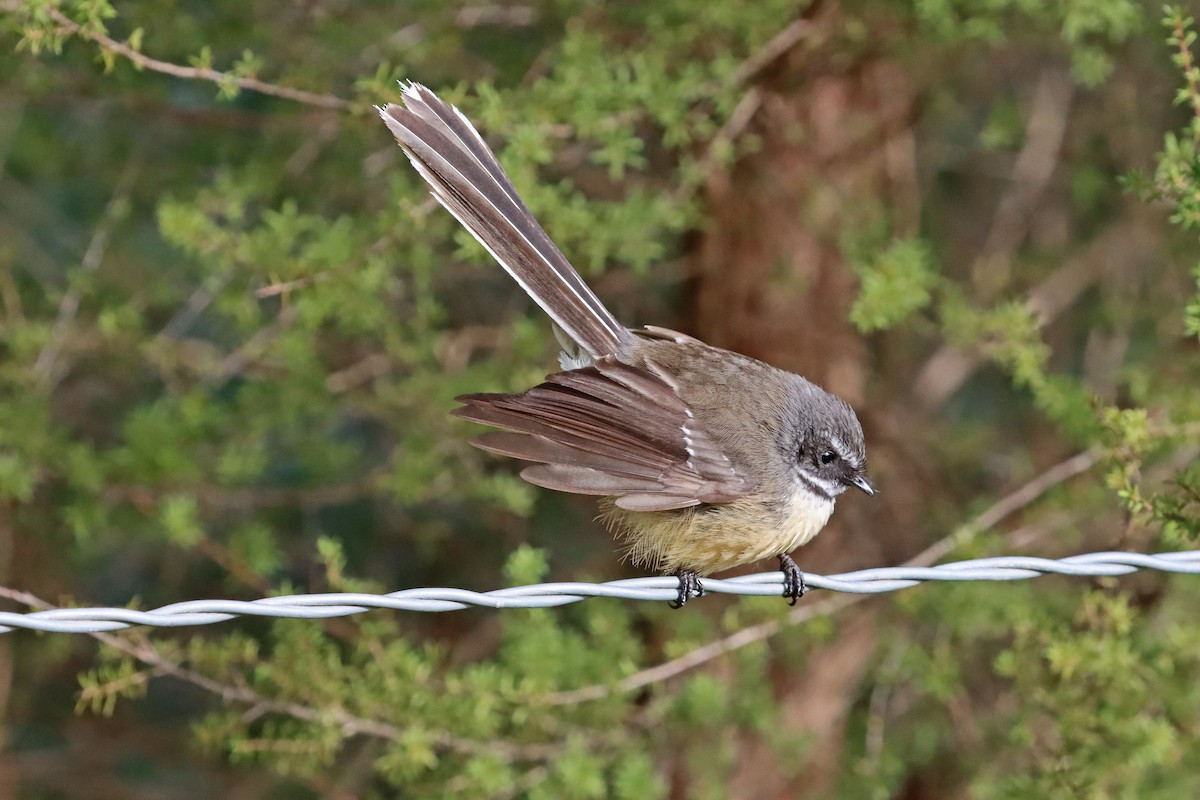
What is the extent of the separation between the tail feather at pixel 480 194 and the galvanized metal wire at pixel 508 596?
1.23 m

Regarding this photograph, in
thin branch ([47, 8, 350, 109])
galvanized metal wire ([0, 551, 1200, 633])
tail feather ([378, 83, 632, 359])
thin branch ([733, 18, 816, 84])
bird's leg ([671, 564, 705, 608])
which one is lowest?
galvanized metal wire ([0, 551, 1200, 633])

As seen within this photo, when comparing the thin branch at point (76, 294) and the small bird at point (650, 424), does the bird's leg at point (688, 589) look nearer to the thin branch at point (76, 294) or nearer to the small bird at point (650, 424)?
the small bird at point (650, 424)

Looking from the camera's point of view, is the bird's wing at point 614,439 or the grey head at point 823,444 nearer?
the bird's wing at point 614,439

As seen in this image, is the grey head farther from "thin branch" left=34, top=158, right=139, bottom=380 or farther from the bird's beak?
"thin branch" left=34, top=158, right=139, bottom=380

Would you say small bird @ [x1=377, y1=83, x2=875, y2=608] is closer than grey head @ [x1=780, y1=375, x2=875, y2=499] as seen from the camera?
Yes

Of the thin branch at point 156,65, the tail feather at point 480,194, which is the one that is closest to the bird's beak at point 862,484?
the tail feather at point 480,194

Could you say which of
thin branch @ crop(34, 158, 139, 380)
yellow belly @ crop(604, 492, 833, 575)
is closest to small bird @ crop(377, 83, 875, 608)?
yellow belly @ crop(604, 492, 833, 575)

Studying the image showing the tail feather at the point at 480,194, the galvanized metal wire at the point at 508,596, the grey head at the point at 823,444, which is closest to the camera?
the galvanized metal wire at the point at 508,596

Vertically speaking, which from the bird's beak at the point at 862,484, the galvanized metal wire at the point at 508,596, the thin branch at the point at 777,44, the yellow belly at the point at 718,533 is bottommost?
the galvanized metal wire at the point at 508,596

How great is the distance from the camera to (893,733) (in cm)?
641

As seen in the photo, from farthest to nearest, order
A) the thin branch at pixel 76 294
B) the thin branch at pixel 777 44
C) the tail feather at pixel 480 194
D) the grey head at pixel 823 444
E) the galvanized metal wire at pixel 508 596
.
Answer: the thin branch at pixel 76 294
the thin branch at pixel 777 44
the grey head at pixel 823 444
the tail feather at pixel 480 194
the galvanized metal wire at pixel 508 596

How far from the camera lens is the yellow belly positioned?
14.1 ft

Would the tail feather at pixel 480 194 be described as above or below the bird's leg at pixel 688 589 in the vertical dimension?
above

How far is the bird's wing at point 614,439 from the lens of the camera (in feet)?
13.0
